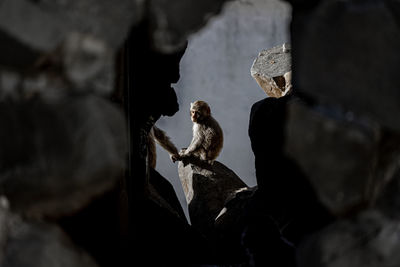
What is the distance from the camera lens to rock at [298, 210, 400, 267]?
0.85 metres

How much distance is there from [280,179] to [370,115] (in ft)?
5.56

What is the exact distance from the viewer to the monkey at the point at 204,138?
11.9 ft

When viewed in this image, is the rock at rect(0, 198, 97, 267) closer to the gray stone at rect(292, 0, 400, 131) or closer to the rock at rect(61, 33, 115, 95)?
the rock at rect(61, 33, 115, 95)

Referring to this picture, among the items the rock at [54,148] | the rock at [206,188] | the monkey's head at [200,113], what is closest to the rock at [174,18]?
the rock at [54,148]

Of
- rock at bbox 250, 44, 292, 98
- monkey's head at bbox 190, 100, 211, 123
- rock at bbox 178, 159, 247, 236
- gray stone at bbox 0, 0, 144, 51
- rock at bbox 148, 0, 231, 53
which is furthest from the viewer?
monkey's head at bbox 190, 100, 211, 123

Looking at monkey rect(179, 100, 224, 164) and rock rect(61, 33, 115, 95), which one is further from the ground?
rock rect(61, 33, 115, 95)

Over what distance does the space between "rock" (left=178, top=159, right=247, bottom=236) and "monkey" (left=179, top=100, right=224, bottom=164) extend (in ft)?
0.37

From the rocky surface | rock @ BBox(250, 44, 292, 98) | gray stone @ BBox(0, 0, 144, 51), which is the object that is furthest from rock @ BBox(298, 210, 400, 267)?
rock @ BBox(250, 44, 292, 98)

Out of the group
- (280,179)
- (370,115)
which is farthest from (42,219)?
(280,179)

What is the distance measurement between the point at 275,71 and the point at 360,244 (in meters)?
2.57

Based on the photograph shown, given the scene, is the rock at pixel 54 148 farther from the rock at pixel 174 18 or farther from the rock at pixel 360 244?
the rock at pixel 360 244

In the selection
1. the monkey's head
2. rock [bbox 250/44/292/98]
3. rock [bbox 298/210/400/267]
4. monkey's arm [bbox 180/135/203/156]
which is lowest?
monkey's arm [bbox 180/135/203/156]

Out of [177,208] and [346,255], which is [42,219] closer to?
[346,255]

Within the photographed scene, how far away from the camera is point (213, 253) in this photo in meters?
2.27
